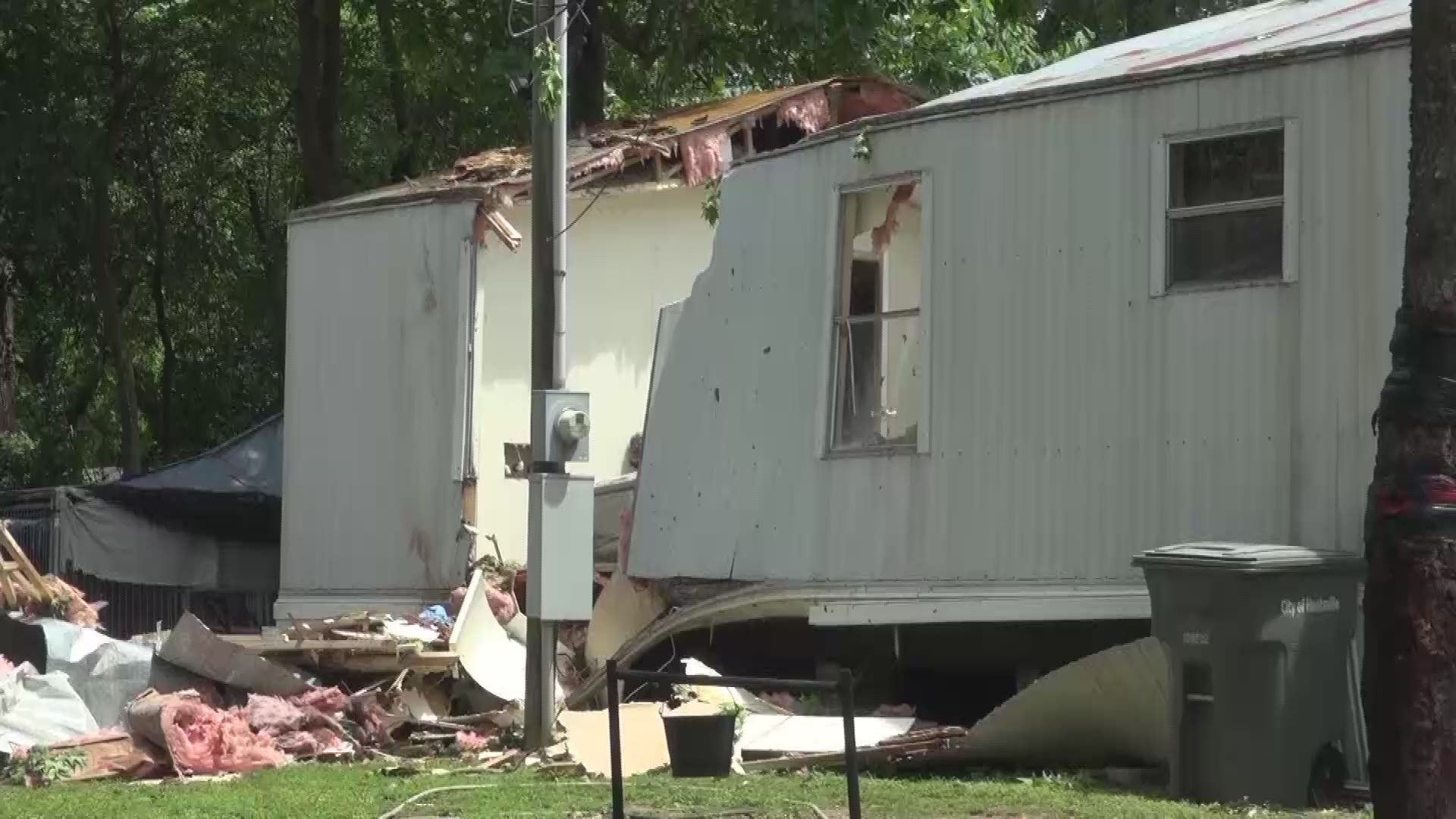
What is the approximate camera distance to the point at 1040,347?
12.7m

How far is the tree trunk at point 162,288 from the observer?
32312 millimetres

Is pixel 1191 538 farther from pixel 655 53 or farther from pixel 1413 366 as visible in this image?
pixel 655 53

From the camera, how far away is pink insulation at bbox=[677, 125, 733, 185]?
1958 cm

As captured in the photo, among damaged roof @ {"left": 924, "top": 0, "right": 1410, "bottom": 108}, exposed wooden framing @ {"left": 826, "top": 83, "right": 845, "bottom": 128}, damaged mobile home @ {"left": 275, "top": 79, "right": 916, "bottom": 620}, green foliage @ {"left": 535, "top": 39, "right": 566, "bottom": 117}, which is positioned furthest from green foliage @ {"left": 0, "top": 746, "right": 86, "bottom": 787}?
exposed wooden framing @ {"left": 826, "top": 83, "right": 845, "bottom": 128}

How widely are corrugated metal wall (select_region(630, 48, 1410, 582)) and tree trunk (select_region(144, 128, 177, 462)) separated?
1931 centimetres

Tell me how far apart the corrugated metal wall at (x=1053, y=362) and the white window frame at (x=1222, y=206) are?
0.15 feet

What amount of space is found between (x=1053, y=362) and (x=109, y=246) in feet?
69.8

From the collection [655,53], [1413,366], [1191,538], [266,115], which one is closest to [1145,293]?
[1191,538]

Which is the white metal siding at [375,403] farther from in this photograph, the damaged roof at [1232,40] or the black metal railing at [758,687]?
the black metal railing at [758,687]

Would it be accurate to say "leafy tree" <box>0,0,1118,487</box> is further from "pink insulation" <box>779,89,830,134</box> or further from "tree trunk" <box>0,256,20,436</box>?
"pink insulation" <box>779,89,830,134</box>

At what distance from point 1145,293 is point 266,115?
2255 cm

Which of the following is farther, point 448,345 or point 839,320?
point 448,345

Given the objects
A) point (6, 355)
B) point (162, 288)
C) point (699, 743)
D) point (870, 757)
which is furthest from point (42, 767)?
point (162, 288)

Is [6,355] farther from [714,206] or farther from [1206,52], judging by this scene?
[1206,52]
